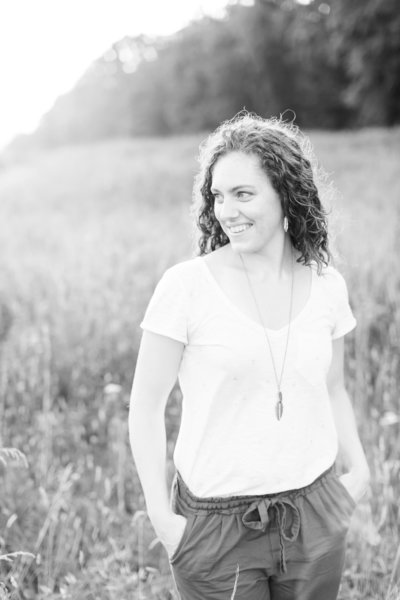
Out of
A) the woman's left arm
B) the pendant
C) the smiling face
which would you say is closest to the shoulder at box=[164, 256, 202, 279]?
the smiling face

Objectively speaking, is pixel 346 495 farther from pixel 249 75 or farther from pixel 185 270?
pixel 249 75

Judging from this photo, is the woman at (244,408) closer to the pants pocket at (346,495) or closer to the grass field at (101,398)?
the pants pocket at (346,495)

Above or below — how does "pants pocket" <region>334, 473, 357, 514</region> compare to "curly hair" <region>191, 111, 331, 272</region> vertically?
below

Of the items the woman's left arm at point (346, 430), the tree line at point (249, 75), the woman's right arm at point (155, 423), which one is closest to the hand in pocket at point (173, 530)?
the woman's right arm at point (155, 423)

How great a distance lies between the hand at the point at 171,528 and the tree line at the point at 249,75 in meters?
23.4

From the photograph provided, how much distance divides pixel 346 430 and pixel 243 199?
93 centimetres

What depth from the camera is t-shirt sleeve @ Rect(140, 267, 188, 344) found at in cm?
163

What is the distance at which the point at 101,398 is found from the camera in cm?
383

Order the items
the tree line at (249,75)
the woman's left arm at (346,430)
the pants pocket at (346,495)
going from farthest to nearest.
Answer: the tree line at (249,75) < the woman's left arm at (346,430) < the pants pocket at (346,495)

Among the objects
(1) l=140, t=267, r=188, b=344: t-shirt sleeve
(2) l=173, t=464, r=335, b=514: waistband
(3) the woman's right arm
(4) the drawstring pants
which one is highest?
(1) l=140, t=267, r=188, b=344: t-shirt sleeve

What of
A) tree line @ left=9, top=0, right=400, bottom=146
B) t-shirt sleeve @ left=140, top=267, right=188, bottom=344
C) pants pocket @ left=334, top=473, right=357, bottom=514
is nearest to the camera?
t-shirt sleeve @ left=140, top=267, right=188, bottom=344

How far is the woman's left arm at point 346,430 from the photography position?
200cm

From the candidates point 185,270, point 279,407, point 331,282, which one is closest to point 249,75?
point 331,282

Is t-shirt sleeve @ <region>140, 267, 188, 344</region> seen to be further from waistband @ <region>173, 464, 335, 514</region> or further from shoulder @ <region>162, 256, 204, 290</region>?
waistband @ <region>173, 464, 335, 514</region>
